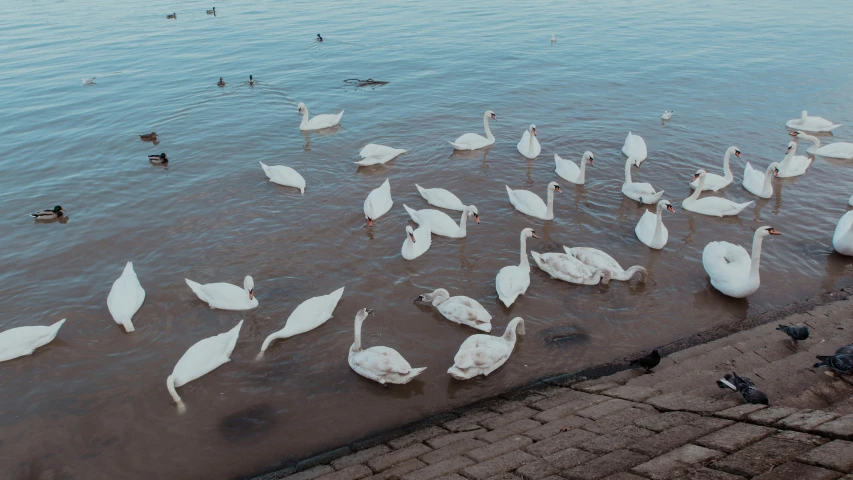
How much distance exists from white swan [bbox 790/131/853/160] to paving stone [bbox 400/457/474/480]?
13.6m

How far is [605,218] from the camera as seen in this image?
480 inches

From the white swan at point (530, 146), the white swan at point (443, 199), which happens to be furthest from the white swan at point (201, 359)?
the white swan at point (530, 146)

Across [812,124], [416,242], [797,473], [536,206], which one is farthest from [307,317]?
[812,124]

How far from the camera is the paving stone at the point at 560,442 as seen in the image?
17.3 ft

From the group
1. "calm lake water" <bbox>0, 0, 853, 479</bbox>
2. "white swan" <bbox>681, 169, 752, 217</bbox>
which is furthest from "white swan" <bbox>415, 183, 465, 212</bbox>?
"white swan" <bbox>681, 169, 752, 217</bbox>

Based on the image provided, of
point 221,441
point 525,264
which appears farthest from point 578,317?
point 221,441

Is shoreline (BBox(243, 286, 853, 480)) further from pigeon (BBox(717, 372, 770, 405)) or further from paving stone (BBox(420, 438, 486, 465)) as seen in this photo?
pigeon (BBox(717, 372, 770, 405))

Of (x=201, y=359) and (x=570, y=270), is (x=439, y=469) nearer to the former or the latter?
(x=201, y=359)

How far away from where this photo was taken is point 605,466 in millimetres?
4625

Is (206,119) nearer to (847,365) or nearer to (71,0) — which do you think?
(847,365)

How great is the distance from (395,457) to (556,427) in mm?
1680

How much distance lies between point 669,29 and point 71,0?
137 ft

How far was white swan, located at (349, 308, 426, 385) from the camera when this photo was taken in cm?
753

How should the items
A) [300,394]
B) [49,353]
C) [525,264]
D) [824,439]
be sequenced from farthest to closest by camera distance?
[525,264] → [49,353] → [300,394] → [824,439]
